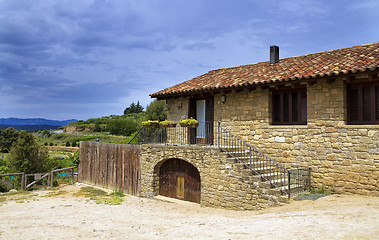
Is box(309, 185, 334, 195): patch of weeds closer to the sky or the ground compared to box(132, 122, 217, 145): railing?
closer to the ground

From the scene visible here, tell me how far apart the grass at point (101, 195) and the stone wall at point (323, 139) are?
19.5 feet

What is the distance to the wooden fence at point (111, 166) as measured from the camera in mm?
13656

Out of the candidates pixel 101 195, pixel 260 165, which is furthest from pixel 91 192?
pixel 260 165

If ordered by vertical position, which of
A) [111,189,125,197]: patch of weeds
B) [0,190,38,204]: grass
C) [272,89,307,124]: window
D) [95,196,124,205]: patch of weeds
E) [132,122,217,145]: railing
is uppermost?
[272,89,307,124]: window

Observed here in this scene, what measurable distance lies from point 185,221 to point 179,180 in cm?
429

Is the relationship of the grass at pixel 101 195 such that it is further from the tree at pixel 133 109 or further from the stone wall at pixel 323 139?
the tree at pixel 133 109

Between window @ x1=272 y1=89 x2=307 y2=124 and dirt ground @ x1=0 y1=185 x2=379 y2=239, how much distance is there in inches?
119

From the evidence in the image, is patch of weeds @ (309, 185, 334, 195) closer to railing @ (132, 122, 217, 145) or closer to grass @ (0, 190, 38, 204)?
railing @ (132, 122, 217, 145)

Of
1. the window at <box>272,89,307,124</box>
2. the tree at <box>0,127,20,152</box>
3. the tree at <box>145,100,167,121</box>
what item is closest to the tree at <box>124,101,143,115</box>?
the tree at <box>0,127,20,152</box>

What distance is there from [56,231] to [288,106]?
8587 mm

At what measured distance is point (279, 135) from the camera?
35.4 feet

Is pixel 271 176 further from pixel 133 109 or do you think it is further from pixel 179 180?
pixel 133 109

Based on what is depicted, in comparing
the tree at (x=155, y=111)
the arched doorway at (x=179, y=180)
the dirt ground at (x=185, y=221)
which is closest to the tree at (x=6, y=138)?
the tree at (x=155, y=111)

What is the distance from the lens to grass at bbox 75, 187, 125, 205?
11998 mm
